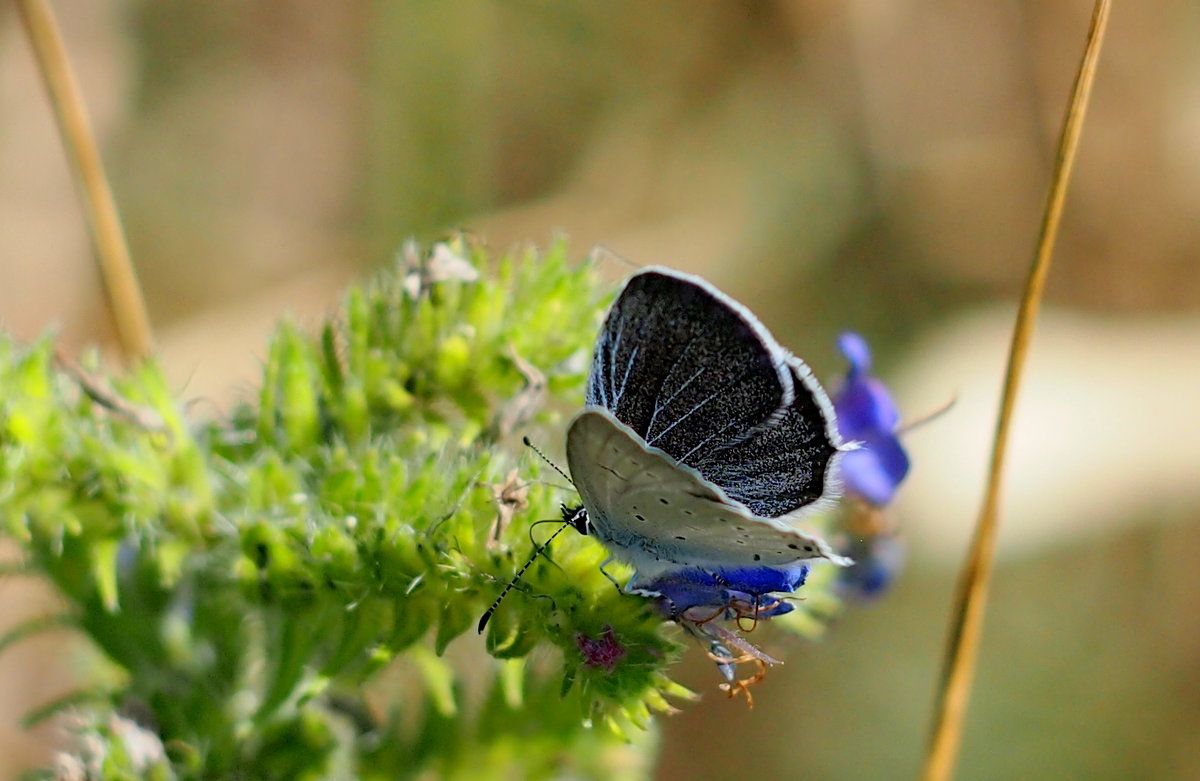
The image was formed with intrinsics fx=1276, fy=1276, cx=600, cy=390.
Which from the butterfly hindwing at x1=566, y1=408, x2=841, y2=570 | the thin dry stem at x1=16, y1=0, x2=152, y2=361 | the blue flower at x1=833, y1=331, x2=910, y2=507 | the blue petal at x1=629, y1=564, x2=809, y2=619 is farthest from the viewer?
the thin dry stem at x1=16, y1=0, x2=152, y2=361

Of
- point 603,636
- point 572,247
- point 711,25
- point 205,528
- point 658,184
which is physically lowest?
point 603,636

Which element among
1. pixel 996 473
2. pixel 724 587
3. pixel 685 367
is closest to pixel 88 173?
pixel 685 367

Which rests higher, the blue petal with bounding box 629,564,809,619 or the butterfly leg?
the blue petal with bounding box 629,564,809,619

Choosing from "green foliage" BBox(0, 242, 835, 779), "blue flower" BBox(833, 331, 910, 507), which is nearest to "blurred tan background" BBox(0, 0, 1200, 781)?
"green foliage" BBox(0, 242, 835, 779)

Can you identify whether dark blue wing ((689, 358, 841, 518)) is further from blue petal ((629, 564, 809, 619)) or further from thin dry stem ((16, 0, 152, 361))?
thin dry stem ((16, 0, 152, 361))

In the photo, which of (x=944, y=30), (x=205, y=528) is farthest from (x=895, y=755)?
(x=205, y=528)

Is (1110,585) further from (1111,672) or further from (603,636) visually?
(603,636)

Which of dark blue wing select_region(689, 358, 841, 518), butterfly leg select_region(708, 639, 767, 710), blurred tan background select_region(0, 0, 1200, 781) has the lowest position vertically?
butterfly leg select_region(708, 639, 767, 710)

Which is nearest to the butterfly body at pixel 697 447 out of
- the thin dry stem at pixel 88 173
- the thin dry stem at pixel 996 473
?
the thin dry stem at pixel 996 473
